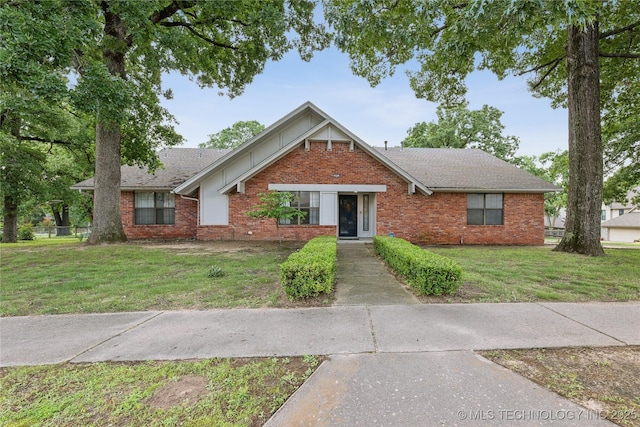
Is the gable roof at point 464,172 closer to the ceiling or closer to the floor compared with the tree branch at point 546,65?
closer to the floor

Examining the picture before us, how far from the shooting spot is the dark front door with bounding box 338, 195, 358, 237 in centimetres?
1397

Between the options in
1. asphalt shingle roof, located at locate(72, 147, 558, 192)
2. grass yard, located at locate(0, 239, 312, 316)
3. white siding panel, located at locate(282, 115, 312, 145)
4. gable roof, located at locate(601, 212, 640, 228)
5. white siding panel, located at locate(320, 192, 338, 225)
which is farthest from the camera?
gable roof, located at locate(601, 212, 640, 228)

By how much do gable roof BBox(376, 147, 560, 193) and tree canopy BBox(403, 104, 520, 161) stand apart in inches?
488

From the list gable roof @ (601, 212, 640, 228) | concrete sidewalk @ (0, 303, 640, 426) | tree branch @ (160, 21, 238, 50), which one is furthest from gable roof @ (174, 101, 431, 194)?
gable roof @ (601, 212, 640, 228)

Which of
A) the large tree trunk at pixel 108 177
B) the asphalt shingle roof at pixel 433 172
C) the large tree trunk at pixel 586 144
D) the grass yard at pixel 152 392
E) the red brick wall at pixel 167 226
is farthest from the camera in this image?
the red brick wall at pixel 167 226

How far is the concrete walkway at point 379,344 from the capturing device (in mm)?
2168

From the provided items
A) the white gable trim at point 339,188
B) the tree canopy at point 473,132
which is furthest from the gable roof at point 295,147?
the tree canopy at point 473,132

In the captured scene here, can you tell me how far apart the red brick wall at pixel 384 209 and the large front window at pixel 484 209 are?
259mm

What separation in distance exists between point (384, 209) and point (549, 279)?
24.1 ft

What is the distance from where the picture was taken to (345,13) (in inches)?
305

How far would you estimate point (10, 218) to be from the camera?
59.4ft

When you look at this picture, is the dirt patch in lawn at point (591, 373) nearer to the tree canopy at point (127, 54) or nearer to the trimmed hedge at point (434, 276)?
the trimmed hedge at point (434, 276)

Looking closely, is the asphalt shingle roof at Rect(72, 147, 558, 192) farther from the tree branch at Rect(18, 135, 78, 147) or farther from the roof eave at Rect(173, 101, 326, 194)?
the tree branch at Rect(18, 135, 78, 147)

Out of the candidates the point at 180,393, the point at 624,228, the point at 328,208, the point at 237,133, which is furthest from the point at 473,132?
the point at 180,393
